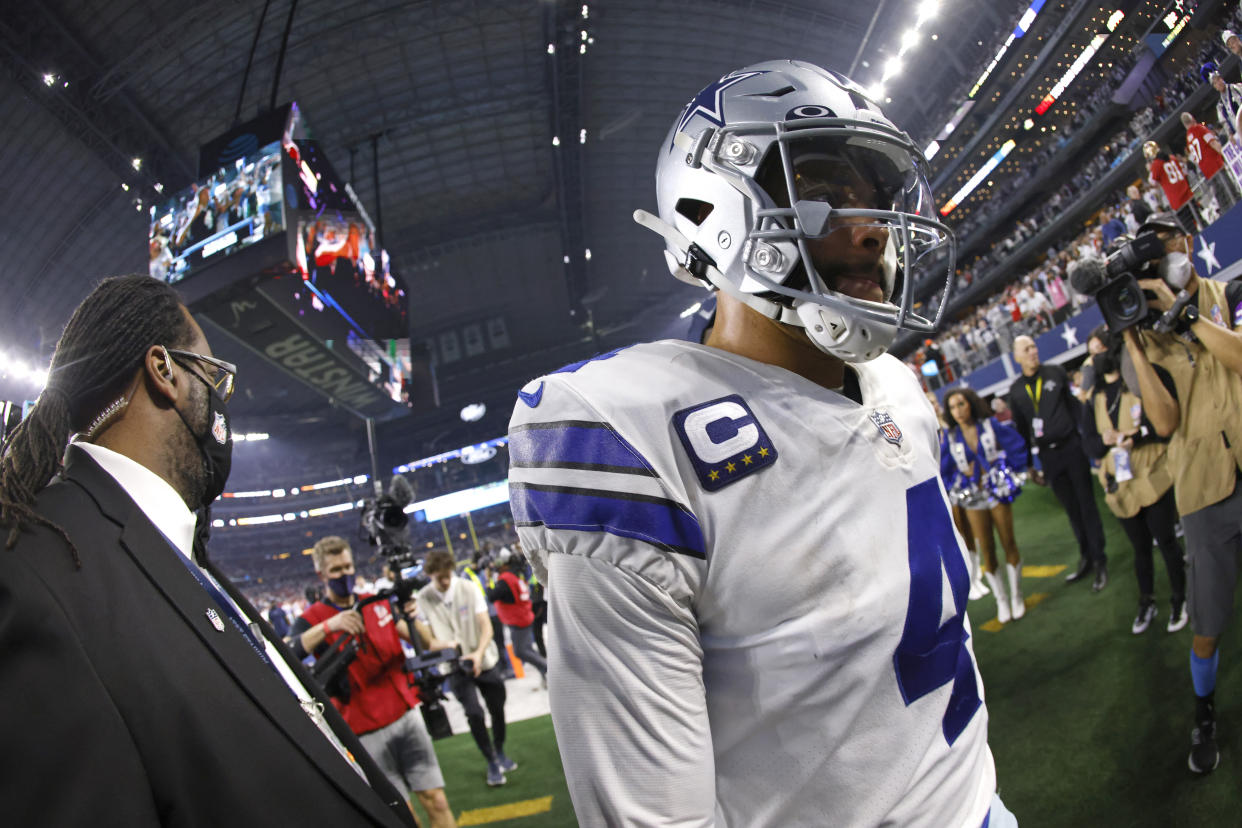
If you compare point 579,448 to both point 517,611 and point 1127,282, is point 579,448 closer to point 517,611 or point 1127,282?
point 1127,282

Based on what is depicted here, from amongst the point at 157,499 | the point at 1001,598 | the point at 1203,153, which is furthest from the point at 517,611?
the point at 1203,153

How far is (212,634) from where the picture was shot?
1.08 m

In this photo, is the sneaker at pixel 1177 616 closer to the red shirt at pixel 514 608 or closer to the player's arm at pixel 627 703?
the player's arm at pixel 627 703

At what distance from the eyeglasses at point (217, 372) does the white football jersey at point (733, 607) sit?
947mm

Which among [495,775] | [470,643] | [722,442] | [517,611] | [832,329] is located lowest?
[495,775]

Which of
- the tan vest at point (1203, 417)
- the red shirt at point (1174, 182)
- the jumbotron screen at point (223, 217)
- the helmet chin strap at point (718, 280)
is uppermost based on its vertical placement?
the jumbotron screen at point (223, 217)

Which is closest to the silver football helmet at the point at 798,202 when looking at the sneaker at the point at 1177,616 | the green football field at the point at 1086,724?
the green football field at the point at 1086,724

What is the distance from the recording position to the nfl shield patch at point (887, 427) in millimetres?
Result: 1106

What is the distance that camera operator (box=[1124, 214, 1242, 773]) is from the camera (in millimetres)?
2453

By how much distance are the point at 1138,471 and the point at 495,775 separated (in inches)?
185

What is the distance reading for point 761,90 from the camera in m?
1.16

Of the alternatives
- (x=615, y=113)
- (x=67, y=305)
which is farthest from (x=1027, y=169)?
(x=67, y=305)

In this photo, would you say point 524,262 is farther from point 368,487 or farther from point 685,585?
point 685,585

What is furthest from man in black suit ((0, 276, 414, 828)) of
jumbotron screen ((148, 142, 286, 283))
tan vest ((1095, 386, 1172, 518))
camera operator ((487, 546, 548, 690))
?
jumbotron screen ((148, 142, 286, 283))
